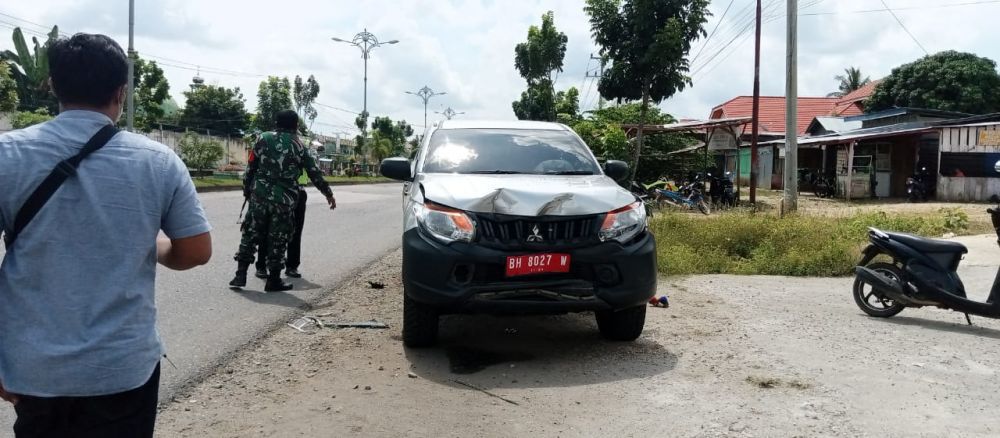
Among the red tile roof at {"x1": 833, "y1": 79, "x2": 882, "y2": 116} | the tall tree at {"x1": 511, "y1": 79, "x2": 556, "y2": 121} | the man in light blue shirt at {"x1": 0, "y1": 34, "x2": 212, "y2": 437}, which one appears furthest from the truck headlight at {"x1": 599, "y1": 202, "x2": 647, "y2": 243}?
the red tile roof at {"x1": 833, "y1": 79, "x2": 882, "y2": 116}

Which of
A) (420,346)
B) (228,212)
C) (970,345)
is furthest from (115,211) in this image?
(228,212)

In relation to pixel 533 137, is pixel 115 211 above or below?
below

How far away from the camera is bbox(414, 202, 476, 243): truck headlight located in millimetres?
4340

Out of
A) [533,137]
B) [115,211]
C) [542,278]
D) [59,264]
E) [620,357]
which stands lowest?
[620,357]

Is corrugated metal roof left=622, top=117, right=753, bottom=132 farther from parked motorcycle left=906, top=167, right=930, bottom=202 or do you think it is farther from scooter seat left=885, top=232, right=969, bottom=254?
scooter seat left=885, top=232, right=969, bottom=254

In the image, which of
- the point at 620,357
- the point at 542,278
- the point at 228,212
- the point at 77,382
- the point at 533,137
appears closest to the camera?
the point at 77,382

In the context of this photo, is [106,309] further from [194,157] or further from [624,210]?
[194,157]

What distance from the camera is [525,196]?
173 inches

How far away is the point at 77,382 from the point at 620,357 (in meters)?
3.51

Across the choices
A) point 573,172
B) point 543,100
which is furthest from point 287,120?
point 543,100

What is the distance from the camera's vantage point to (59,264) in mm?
1807

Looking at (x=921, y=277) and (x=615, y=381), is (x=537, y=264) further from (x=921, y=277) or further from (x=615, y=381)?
(x=921, y=277)

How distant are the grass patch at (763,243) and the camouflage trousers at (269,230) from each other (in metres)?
4.12

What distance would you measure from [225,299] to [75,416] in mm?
4704
